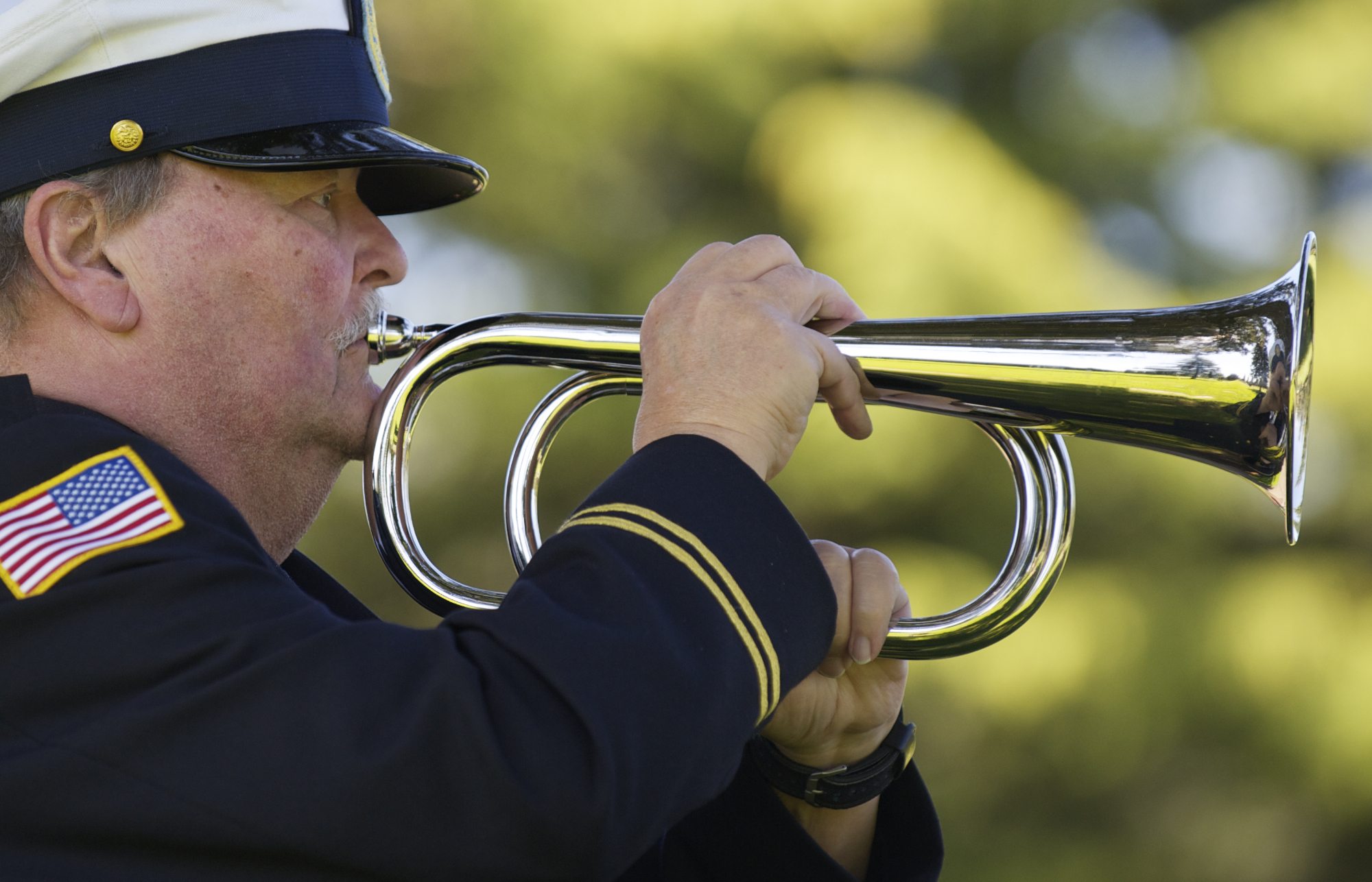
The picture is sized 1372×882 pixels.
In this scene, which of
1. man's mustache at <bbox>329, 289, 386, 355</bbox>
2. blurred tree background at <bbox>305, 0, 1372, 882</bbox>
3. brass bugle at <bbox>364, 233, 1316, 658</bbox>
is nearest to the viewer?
brass bugle at <bbox>364, 233, 1316, 658</bbox>

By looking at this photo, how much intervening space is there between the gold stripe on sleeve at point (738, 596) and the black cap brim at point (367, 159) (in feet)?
2.13

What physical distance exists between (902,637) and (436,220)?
3.80 m

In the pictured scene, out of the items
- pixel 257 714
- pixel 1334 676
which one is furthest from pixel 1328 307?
pixel 257 714

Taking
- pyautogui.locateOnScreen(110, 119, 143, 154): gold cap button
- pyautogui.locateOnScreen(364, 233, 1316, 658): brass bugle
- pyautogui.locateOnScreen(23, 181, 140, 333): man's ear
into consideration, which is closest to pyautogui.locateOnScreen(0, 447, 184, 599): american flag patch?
pyautogui.locateOnScreen(23, 181, 140, 333): man's ear

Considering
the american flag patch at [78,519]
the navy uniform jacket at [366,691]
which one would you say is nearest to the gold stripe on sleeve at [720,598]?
the navy uniform jacket at [366,691]

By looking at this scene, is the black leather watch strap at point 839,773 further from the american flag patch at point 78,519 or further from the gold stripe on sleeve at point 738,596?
the american flag patch at point 78,519

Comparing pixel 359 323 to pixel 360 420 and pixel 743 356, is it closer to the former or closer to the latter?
pixel 360 420

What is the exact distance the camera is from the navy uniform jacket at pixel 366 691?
1.15 meters

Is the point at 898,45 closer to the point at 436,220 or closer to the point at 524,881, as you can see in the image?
the point at 436,220

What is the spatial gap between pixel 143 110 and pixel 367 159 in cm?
25

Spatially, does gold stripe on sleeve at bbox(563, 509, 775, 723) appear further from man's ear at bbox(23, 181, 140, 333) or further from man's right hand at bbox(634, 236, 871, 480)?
man's ear at bbox(23, 181, 140, 333)

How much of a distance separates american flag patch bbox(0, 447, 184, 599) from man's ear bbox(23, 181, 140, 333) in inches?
11.6

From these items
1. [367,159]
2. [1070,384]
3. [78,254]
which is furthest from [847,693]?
[78,254]

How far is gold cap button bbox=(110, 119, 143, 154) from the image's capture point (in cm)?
156
